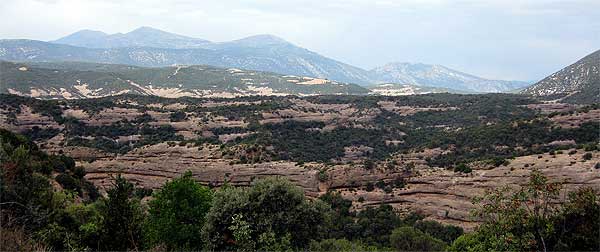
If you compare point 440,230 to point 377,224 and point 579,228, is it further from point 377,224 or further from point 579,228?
point 579,228

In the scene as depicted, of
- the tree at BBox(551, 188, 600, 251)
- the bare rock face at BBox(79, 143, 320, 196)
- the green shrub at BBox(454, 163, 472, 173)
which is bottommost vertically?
the bare rock face at BBox(79, 143, 320, 196)

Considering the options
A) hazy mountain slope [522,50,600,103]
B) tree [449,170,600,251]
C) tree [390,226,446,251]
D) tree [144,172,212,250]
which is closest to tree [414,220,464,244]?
tree [390,226,446,251]

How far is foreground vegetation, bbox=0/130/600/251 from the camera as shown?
14117mm

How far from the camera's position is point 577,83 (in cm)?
13325

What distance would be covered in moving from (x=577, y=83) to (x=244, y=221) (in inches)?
5621

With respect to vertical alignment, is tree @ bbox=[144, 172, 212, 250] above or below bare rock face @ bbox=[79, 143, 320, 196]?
above

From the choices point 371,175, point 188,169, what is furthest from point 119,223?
point 188,169

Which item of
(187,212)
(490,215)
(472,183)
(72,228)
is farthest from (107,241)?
(472,183)

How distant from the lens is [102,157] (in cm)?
5262

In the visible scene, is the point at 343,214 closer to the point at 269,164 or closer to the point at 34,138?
the point at 269,164

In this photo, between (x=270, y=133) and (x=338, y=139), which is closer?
(x=270, y=133)

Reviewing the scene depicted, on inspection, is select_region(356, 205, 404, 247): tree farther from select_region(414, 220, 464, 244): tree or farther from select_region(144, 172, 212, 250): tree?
select_region(144, 172, 212, 250): tree

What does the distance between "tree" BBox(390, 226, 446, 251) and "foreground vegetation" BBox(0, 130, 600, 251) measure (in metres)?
0.06

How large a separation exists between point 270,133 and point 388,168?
31461 millimetres
